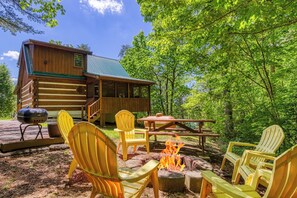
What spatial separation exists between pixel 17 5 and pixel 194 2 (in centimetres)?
576

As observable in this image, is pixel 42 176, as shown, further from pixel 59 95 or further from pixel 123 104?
pixel 59 95

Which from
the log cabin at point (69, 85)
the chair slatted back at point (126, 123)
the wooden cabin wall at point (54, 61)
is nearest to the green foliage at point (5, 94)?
the log cabin at point (69, 85)

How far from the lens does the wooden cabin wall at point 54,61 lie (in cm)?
1145

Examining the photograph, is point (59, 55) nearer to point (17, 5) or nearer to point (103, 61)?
point (103, 61)

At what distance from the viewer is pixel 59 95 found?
39.9 feet

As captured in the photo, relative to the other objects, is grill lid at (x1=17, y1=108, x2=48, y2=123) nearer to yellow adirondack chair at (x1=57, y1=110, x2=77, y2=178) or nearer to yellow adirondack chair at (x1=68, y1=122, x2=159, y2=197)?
yellow adirondack chair at (x1=57, y1=110, x2=77, y2=178)

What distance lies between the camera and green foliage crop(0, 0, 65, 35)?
5.95 metres

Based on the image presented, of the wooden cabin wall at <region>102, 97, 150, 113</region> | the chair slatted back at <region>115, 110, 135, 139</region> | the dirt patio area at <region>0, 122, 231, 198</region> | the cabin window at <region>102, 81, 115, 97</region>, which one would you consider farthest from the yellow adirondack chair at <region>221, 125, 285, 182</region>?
the cabin window at <region>102, 81, 115, 97</region>

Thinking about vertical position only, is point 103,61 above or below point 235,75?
above

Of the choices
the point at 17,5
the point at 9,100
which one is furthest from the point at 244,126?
the point at 9,100

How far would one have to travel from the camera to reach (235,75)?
7.51 meters

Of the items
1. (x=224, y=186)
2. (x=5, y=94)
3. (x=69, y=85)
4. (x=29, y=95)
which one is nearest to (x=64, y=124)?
(x=224, y=186)

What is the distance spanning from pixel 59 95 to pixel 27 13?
21.6ft

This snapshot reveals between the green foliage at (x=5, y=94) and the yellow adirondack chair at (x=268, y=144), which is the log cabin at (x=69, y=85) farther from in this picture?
the green foliage at (x=5, y=94)
